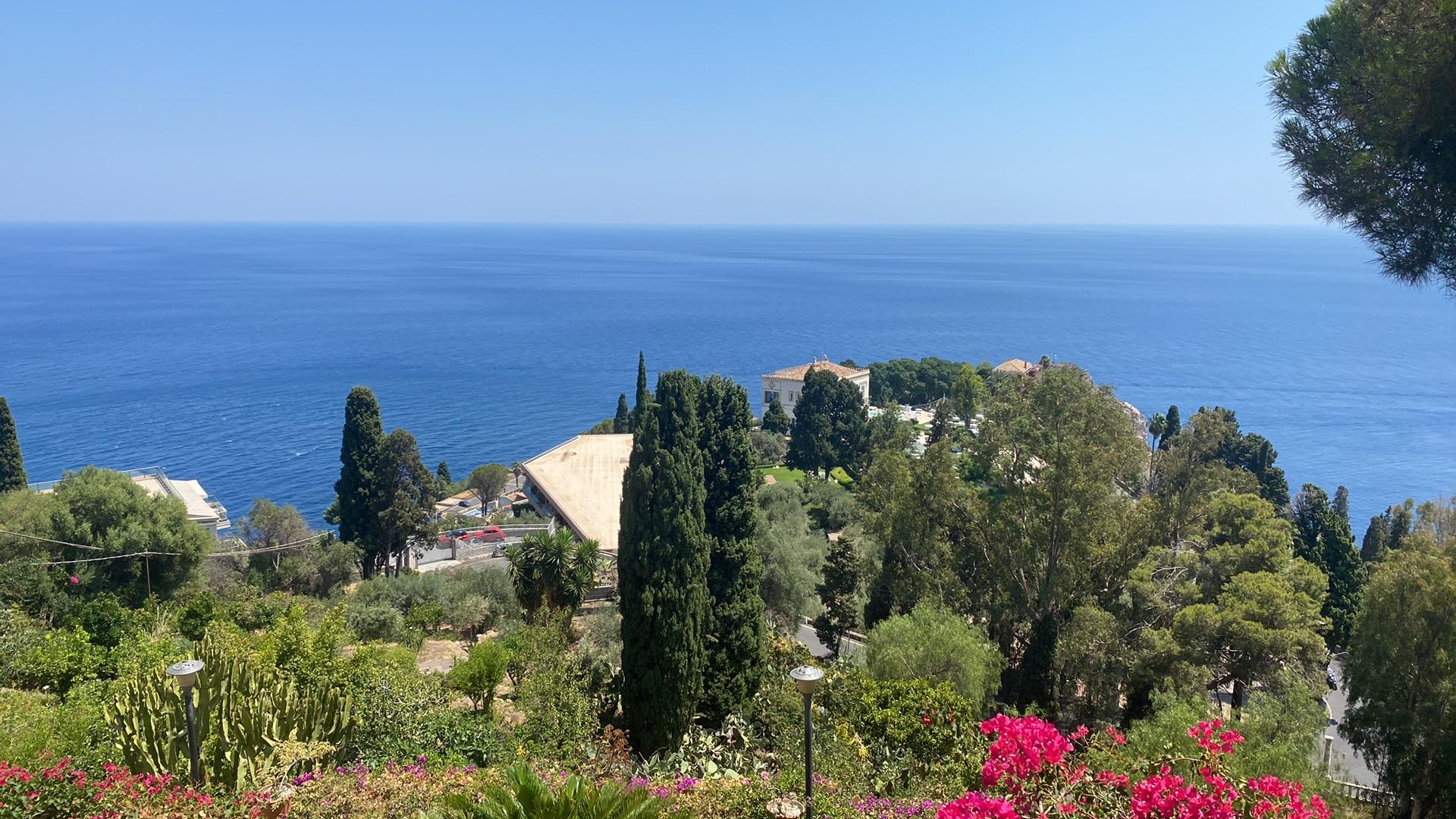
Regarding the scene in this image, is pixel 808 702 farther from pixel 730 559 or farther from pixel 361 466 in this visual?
pixel 361 466

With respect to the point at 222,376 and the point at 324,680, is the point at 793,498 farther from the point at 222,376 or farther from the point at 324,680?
the point at 222,376

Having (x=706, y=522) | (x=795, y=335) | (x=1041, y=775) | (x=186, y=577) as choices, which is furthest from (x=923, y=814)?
(x=795, y=335)

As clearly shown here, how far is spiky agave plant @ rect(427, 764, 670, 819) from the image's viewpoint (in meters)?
6.05

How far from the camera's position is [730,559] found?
14.7 meters

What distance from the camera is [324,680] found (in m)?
10.6

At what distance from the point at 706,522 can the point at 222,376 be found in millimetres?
73466

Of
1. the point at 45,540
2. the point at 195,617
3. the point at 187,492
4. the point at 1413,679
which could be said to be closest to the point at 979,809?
the point at 1413,679

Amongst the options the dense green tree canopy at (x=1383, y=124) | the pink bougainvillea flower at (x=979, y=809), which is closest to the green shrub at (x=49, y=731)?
the pink bougainvillea flower at (x=979, y=809)

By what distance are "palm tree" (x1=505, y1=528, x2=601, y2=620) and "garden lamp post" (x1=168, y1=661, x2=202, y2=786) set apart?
8940 millimetres

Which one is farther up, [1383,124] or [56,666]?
[1383,124]

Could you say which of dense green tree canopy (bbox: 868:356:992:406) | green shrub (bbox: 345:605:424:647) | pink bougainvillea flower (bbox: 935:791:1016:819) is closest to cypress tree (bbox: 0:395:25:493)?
green shrub (bbox: 345:605:424:647)

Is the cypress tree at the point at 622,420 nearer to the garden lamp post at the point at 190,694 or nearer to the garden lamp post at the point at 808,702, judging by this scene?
the garden lamp post at the point at 190,694

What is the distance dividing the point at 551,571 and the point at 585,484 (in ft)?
45.4

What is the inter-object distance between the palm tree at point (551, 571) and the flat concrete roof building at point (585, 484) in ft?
28.3
